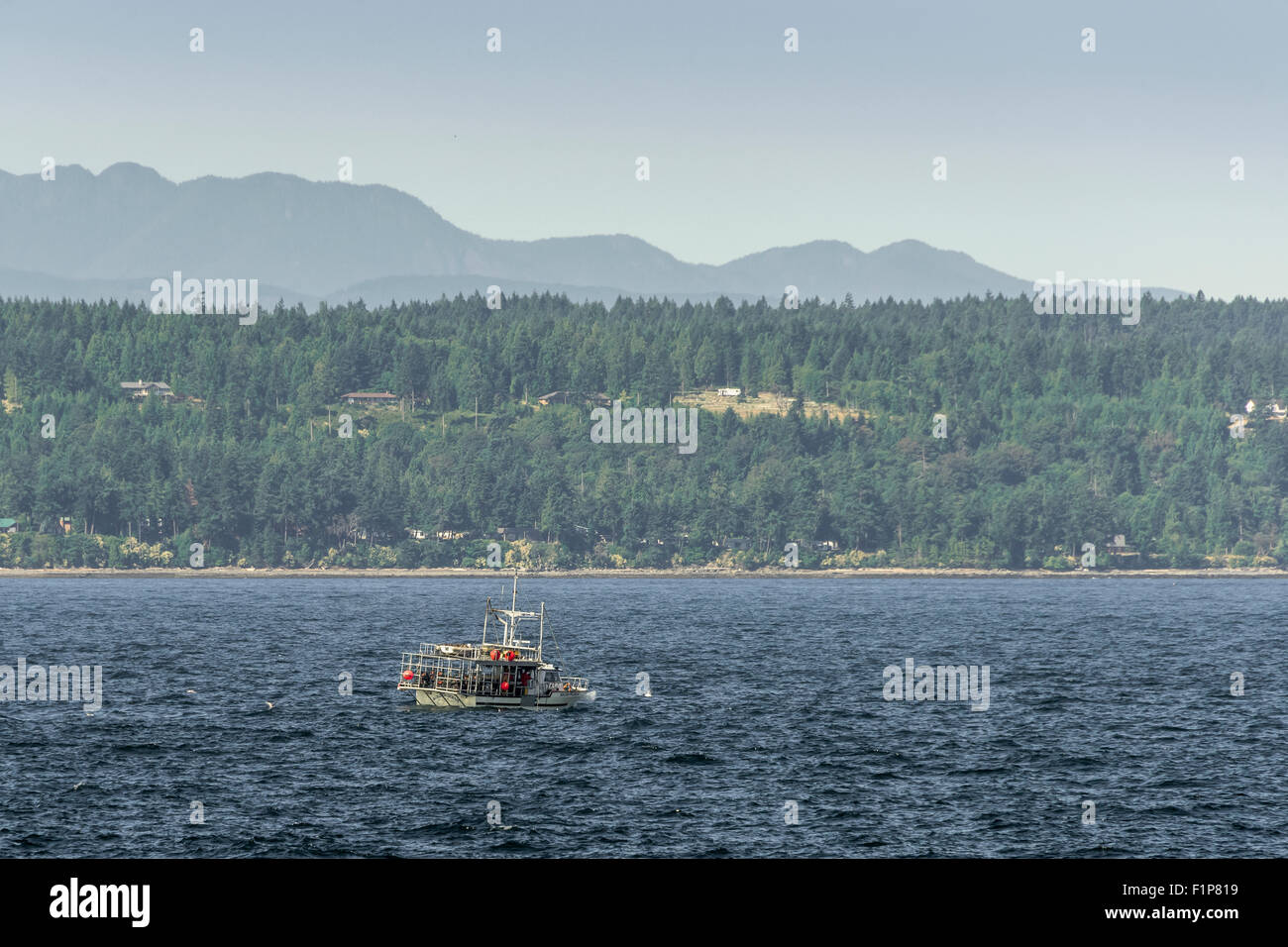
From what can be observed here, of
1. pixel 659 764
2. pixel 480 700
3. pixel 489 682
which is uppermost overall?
pixel 489 682

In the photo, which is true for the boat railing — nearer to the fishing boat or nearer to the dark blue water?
the fishing boat

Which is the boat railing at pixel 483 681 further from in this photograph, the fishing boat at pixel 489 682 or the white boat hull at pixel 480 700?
the white boat hull at pixel 480 700

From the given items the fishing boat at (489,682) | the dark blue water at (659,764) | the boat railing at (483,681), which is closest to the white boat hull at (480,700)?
the fishing boat at (489,682)

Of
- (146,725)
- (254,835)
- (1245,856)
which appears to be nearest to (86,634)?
(146,725)

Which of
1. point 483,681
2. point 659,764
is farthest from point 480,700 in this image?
point 659,764

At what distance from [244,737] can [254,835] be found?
27347mm

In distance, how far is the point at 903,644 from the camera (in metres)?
161

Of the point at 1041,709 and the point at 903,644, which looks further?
the point at 903,644

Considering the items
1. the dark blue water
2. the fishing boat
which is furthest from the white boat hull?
the dark blue water

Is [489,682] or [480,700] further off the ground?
[489,682]

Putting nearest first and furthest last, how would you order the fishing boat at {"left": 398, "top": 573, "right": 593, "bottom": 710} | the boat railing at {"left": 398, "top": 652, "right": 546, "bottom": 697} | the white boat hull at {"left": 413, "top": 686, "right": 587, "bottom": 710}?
the fishing boat at {"left": 398, "top": 573, "right": 593, "bottom": 710} → the boat railing at {"left": 398, "top": 652, "right": 546, "bottom": 697} → the white boat hull at {"left": 413, "top": 686, "right": 587, "bottom": 710}

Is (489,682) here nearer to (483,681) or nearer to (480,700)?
(483,681)
